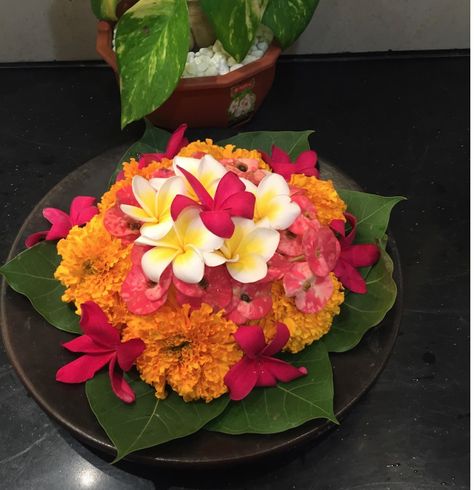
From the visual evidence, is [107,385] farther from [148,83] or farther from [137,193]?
[148,83]

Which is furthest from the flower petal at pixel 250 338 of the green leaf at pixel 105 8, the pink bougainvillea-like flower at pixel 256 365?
the green leaf at pixel 105 8

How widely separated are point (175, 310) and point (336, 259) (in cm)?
18

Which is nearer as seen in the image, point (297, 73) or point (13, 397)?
point (13, 397)

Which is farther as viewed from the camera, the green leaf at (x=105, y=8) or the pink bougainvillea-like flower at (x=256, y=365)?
the green leaf at (x=105, y=8)

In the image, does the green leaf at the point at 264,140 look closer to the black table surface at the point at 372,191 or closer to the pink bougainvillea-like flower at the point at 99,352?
the black table surface at the point at 372,191

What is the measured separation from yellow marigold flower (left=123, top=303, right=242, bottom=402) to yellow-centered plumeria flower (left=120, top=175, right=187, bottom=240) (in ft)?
0.29

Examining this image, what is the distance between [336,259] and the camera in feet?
2.19

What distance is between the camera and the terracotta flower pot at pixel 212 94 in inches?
41.1

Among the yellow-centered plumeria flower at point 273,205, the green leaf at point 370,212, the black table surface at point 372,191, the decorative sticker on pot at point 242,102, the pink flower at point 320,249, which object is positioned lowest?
the black table surface at point 372,191

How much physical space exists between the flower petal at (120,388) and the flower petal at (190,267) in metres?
0.13

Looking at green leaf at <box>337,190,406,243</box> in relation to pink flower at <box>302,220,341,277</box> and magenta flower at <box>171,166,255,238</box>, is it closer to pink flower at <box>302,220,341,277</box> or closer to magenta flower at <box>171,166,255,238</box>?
pink flower at <box>302,220,341,277</box>

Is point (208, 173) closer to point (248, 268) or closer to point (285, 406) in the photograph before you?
point (248, 268)

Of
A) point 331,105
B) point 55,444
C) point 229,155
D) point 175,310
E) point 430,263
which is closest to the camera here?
point 175,310

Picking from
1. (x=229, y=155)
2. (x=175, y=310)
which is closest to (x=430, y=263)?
(x=229, y=155)
